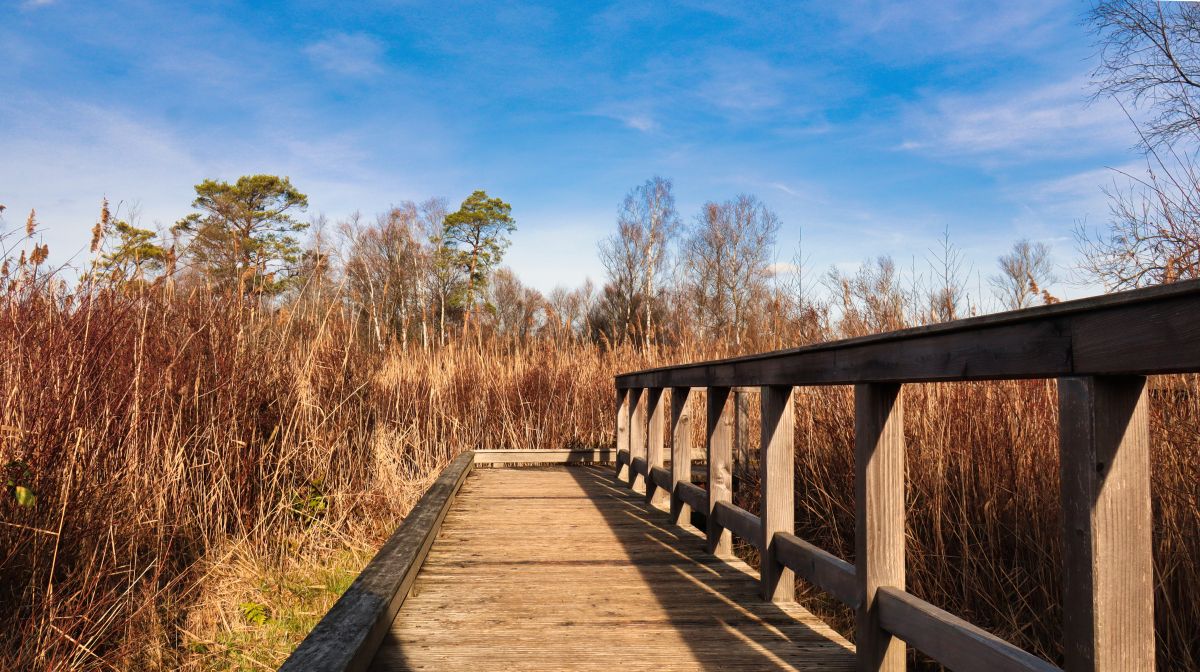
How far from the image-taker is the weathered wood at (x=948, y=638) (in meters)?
1.35

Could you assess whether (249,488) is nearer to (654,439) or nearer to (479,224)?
(654,439)

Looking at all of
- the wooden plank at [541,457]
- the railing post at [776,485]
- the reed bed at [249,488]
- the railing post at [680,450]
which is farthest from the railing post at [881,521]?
the wooden plank at [541,457]

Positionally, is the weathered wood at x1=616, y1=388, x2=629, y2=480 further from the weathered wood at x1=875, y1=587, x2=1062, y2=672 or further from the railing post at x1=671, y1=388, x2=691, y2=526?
the weathered wood at x1=875, y1=587, x2=1062, y2=672

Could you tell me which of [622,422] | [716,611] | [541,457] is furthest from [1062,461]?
[541,457]

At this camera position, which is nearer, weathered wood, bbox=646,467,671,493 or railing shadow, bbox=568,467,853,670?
railing shadow, bbox=568,467,853,670

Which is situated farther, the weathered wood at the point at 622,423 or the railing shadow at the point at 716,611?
the weathered wood at the point at 622,423

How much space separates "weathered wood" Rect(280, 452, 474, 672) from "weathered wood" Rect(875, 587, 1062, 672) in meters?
1.31

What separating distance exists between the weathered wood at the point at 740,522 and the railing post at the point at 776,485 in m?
0.09

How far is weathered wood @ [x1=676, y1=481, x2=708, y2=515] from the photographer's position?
11.1ft

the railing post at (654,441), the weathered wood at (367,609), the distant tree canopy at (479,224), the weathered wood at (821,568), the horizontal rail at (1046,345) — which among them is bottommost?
the weathered wood at (367,609)

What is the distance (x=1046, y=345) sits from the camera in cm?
125

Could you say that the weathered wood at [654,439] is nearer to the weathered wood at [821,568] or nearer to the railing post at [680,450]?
the railing post at [680,450]

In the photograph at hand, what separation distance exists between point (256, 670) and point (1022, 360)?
10.3 ft

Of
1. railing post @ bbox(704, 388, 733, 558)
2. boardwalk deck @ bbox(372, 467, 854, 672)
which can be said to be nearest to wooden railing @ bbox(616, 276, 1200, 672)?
boardwalk deck @ bbox(372, 467, 854, 672)
